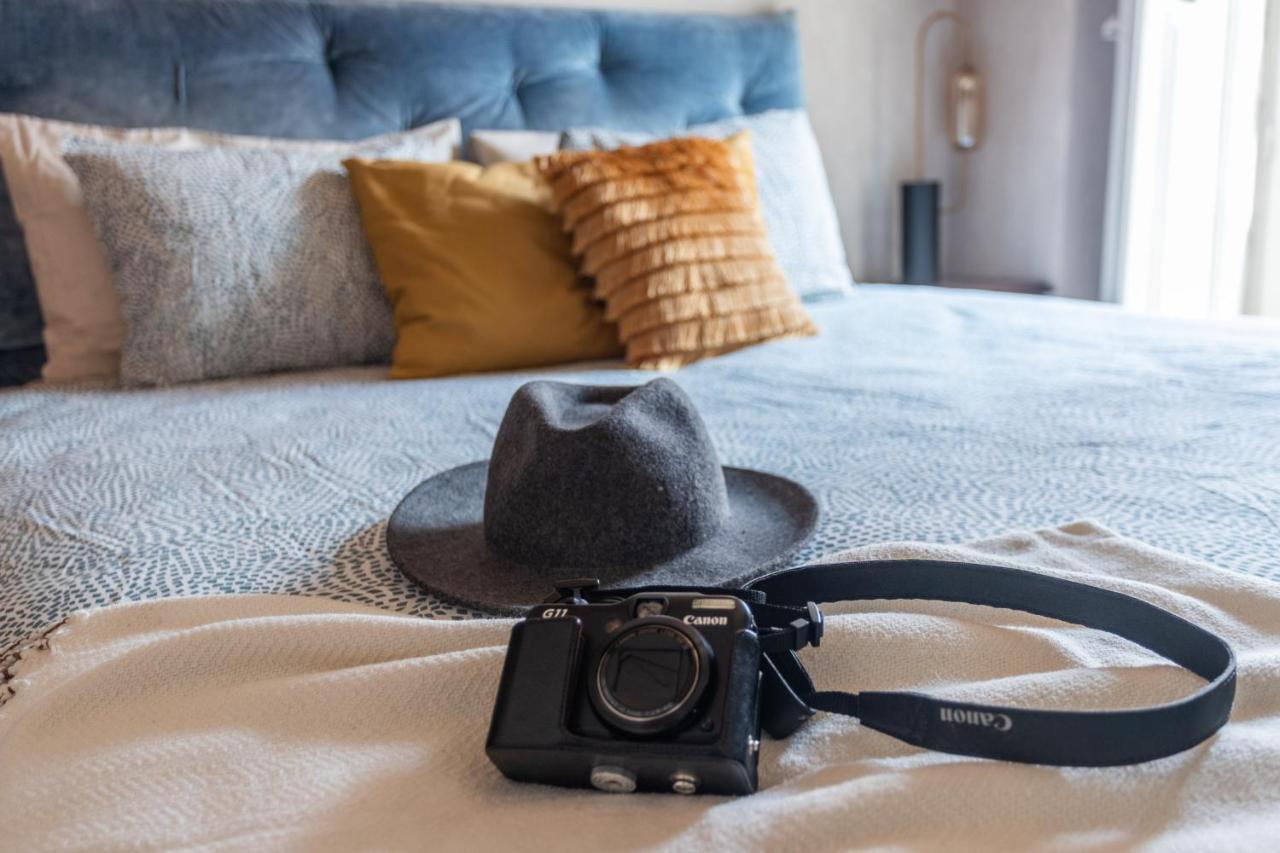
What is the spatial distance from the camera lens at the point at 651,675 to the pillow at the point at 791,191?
145cm

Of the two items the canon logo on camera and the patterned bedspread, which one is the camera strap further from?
the patterned bedspread

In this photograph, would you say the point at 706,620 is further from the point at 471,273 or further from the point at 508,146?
the point at 508,146

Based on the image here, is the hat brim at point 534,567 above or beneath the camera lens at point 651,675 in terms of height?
beneath

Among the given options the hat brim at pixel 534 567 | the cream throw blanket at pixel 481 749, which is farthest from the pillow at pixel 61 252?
the cream throw blanket at pixel 481 749

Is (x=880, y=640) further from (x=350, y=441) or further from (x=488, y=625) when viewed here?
(x=350, y=441)

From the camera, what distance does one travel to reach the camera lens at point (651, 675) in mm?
443

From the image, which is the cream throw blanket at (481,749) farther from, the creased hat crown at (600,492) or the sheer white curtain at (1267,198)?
the sheer white curtain at (1267,198)

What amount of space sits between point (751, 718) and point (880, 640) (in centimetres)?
14

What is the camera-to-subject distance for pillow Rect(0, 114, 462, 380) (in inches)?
59.0

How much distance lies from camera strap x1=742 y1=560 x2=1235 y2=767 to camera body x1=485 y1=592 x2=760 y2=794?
0.14 ft

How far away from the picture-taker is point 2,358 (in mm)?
1609

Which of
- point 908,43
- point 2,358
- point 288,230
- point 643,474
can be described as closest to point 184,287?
point 288,230

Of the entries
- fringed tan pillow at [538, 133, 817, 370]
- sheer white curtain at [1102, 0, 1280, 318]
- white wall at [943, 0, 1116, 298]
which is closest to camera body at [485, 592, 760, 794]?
fringed tan pillow at [538, 133, 817, 370]

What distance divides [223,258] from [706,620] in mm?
1210
